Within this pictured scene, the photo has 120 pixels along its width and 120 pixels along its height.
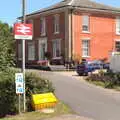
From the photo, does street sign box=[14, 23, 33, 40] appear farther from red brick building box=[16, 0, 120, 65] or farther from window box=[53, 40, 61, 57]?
window box=[53, 40, 61, 57]

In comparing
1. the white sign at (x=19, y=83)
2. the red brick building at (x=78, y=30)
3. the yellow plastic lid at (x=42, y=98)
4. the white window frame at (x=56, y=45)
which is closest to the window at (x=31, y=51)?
the red brick building at (x=78, y=30)

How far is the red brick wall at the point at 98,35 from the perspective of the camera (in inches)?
2047

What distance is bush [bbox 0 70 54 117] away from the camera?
18.7m

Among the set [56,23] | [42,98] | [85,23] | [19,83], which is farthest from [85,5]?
[19,83]

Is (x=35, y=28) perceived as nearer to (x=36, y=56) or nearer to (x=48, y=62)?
(x=36, y=56)

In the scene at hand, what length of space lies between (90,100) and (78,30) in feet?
99.8

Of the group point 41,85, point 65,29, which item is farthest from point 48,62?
point 41,85

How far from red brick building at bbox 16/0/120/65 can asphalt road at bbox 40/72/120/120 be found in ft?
71.2

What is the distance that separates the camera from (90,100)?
869 inches

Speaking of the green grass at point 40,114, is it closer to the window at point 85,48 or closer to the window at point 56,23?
the window at point 85,48

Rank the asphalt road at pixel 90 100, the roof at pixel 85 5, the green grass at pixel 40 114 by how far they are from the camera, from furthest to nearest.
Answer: the roof at pixel 85 5 < the asphalt road at pixel 90 100 < the green grass at pixel 40 114

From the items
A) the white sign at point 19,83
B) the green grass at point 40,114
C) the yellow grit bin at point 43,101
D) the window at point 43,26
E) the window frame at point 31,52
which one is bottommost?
the green grass at point 40,114

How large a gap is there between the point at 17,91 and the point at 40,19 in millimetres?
39420

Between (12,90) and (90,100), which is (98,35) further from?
(12,90)
